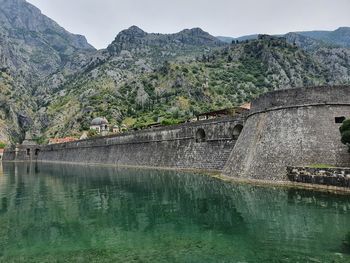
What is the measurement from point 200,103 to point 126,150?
5899 cm

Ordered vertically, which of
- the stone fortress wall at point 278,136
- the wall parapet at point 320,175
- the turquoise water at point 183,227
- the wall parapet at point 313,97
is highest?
the wall parapet at point 313,97

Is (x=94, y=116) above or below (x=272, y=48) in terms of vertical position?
below

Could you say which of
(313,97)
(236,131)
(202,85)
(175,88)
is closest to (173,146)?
(236,131)

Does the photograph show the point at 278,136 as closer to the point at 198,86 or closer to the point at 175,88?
the point at 198,86

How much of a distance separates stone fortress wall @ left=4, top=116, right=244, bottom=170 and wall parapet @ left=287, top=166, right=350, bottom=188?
13735 mm

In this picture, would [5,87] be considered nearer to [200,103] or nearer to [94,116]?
[94,116]

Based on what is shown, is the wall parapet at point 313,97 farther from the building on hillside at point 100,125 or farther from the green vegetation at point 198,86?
the building on hillside at point 100,125

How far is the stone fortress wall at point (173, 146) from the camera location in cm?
4003

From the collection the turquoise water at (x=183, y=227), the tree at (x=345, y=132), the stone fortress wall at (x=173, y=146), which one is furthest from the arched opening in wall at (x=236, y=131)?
the tree at (x=345, y=132)

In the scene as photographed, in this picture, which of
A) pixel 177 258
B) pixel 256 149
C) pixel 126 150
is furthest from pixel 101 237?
pixel 126 150

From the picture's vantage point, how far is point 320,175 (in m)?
23.0

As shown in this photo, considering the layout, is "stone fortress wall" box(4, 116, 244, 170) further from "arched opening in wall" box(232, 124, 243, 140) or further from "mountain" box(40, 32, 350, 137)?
"mountain" box(40, 32, 350, 137)

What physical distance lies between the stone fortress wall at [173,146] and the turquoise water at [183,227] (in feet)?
41.2

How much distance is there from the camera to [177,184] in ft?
105
